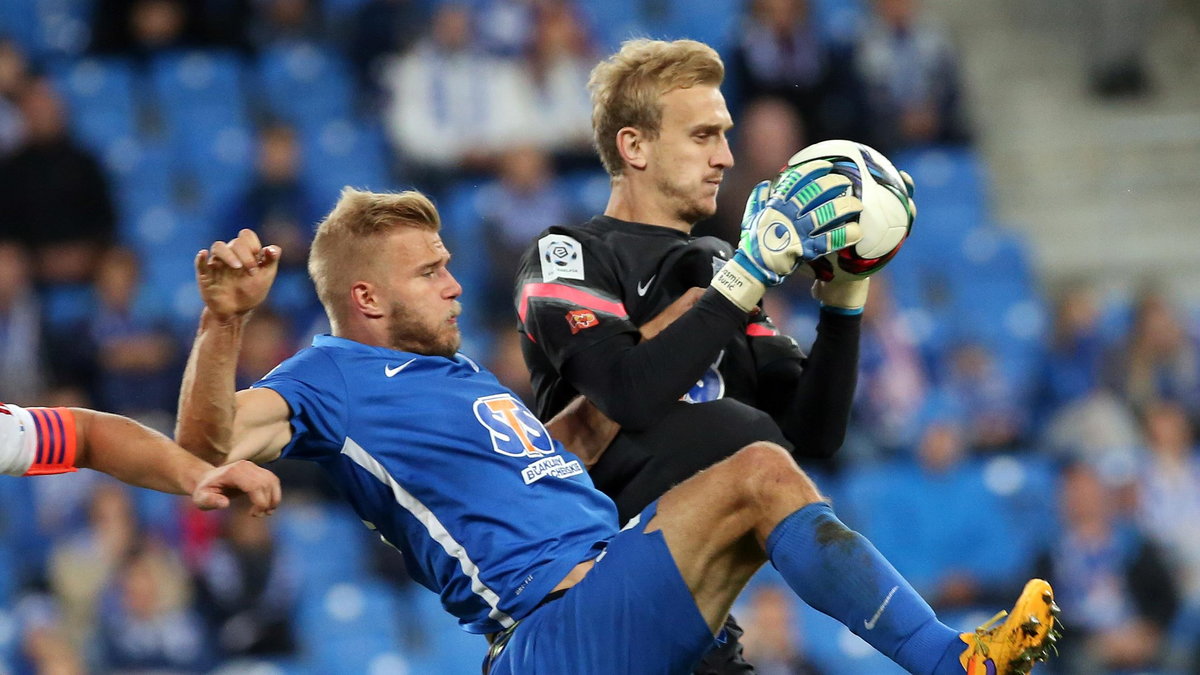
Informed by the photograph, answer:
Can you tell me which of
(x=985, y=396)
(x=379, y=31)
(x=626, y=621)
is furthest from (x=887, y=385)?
(x=626, y=621)

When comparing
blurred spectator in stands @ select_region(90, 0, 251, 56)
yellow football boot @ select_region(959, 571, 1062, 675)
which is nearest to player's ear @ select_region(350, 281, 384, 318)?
yellow football boot @ select_region(959, 571, 1062, 675)

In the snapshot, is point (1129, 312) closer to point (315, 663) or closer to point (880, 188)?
point (315, 663)

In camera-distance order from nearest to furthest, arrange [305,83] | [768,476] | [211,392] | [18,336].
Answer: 1. [211,392]
2. [768,476]
3. [18,336]
4. [305,83]

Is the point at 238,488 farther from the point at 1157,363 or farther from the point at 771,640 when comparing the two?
the point at 1157,363

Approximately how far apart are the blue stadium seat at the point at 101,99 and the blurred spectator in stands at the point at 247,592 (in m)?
3.13

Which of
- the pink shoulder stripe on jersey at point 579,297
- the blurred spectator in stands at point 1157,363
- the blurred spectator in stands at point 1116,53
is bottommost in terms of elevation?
the pink shoulder stripe on jersey at point 579,297

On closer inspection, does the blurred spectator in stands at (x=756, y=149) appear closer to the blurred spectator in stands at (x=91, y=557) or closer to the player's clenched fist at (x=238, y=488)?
the blurred spectator in stands at (x=91, y=557)

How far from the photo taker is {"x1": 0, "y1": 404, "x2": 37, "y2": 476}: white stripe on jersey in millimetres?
3424

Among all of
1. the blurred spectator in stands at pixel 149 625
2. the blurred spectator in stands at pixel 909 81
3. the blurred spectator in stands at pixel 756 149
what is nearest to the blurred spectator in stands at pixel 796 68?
the blurred spectator in stands at pixel 756 149

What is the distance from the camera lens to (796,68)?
31.1 feet

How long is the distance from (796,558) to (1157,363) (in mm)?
5980

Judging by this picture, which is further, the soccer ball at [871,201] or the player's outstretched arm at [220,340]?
the soccer ball at [871,201]

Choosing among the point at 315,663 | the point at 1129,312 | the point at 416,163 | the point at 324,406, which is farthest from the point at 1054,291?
the point at 324,406

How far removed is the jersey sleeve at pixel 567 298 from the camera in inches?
157
